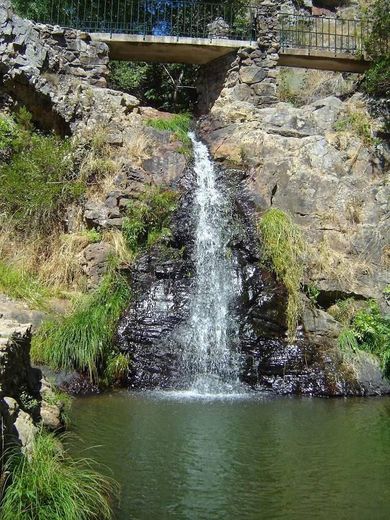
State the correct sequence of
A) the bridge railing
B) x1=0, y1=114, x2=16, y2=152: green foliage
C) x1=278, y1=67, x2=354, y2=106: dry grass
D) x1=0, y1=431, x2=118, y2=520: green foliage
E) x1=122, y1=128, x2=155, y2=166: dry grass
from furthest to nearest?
x1=278, y1=67, x2=354, y2=106: dry grass → the bridge railing → x1=0, y1=114, x2=16, y2=152: green foliage → x1=122, y1=128, x2=155, y2=166: dry grass → x1=0, y1=431, x2=118, y2=520: green foliage

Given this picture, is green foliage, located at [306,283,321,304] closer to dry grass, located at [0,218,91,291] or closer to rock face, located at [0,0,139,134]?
dry grass, located at [0,218,91,291]

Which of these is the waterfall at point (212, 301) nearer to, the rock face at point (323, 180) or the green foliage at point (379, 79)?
the rock face at point (323, 180)

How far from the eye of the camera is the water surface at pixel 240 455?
4.22 m

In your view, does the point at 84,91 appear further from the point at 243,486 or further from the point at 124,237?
the point at 243,486

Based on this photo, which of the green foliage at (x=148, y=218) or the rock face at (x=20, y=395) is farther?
the green foliage at (x=148, y=218)

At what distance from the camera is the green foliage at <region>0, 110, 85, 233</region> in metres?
11.6

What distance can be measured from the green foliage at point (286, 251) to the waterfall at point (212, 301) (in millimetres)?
684

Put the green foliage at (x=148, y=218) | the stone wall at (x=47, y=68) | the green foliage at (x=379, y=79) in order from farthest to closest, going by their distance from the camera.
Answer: the green foliage at (x=379, y=79)
the stone wall at (x=47, y=68)
the green foliage at (x=148, y=218)

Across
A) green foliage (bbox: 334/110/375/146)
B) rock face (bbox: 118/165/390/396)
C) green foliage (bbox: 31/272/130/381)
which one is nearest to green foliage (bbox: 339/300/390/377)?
rock face (bbox: 118/165/390/396)

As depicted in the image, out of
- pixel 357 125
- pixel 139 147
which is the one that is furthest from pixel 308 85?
pixel 139 147

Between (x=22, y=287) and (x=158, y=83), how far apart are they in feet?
41.3

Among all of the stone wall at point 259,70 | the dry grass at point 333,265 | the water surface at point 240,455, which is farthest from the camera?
the stone wall at point 259,70

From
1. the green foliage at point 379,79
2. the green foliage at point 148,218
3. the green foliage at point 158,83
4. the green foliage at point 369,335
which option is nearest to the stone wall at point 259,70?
the green foliage at point 379,79

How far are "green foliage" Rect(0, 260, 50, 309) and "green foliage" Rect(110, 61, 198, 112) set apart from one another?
10722 mm
